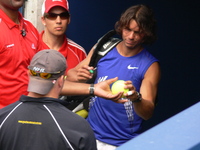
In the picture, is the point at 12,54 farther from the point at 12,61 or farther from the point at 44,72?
the point at 44,72

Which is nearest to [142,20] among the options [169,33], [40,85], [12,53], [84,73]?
[84,73]

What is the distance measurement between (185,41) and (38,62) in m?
3.72

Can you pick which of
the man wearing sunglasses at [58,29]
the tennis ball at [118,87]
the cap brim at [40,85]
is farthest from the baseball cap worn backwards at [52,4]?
the cap brim at [40,85]

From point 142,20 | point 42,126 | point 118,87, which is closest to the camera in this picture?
point 42,126

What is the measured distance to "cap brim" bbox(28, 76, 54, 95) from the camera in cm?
283

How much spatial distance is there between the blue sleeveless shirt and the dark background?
7.81 ft

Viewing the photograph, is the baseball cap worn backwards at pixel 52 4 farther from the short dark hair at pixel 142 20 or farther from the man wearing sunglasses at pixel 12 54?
the short dark hair at pixel 142 20

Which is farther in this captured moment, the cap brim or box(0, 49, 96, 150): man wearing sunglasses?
the cap brim

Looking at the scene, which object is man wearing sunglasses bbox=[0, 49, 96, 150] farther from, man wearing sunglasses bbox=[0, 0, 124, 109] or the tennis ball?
man wearing sunglasses bbox=[0, 0, 124, 109]

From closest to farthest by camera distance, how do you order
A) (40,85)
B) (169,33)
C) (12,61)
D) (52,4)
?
(40,85) → (12,61) → (52,4) → (169,33)

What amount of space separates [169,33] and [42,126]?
3913 mm

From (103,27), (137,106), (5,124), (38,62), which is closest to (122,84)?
(137,106)

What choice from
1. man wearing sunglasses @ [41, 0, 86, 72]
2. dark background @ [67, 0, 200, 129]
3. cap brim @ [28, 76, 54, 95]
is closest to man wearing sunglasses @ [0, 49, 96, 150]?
cap brim @ [28, 76, 54, 95]

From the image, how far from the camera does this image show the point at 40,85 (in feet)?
9.34
